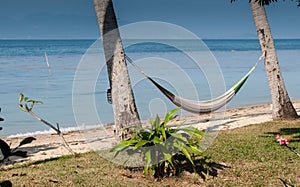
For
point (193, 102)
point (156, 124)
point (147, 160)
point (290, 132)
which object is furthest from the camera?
point (290, 132)

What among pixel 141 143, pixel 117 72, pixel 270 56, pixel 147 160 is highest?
pixel 270 56

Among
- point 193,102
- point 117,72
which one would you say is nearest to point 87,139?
point 193,102

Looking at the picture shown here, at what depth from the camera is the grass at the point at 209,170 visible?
335 centimetres

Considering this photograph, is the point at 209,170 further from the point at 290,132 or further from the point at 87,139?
the point at 87,139

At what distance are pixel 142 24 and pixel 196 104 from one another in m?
1.84

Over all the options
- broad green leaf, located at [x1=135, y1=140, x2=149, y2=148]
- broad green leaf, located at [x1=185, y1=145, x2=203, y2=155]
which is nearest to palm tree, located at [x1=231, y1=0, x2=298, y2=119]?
broad green leaf, located at [x1=185, y1=145, x2=203, y2=155]

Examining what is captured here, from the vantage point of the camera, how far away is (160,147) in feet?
10.9

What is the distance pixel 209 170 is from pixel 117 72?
47.9 inches

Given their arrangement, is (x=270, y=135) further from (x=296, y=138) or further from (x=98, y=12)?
(x=98, y=12)

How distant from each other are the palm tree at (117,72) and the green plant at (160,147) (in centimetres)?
30

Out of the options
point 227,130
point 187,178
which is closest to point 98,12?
point 187,178

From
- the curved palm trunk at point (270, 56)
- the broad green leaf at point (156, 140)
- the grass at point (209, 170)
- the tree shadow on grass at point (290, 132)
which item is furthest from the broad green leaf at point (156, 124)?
the curved palm trunk at point (270, 56)

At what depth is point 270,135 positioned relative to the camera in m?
5.30

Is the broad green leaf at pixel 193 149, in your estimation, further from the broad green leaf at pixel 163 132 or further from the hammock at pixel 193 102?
the hammock at pixel 193 102
